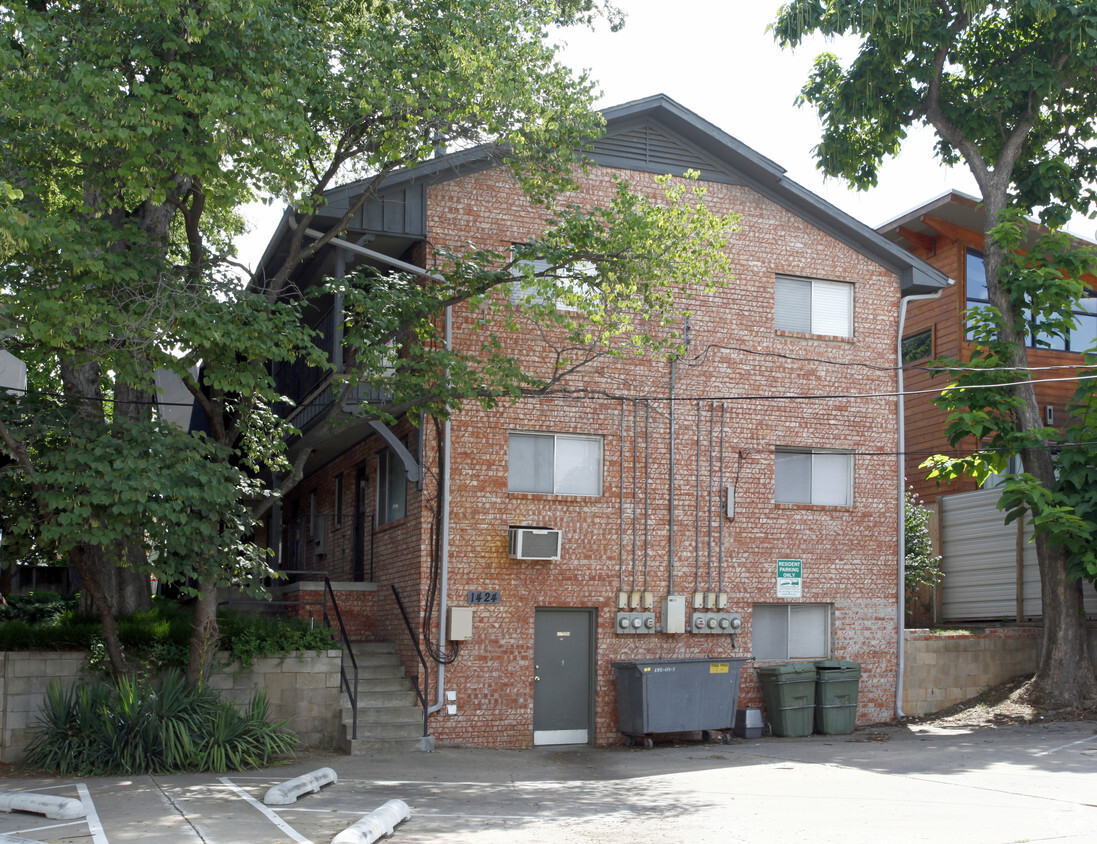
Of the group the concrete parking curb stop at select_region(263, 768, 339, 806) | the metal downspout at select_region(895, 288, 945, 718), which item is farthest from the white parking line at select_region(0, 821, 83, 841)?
the metal downspout at select_region(895, 288, 945, 718)

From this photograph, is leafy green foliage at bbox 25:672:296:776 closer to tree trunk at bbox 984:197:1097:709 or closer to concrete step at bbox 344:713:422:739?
concrete step at bbox 344:713:422:739

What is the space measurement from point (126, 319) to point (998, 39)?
51.3ft

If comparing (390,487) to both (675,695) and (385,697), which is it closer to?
(385,697)

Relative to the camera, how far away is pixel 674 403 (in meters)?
16.7

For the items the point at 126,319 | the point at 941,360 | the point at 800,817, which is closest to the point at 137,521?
the point at 126,319

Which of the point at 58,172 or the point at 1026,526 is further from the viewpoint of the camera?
the point at 1026,526

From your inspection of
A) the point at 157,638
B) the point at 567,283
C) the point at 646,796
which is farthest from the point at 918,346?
the point at 157,638

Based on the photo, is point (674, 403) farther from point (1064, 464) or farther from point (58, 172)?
point (58, 172)

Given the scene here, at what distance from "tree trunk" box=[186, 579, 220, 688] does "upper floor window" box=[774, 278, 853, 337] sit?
9.65 meters

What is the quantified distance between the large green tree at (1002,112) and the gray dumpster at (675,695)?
5305mm

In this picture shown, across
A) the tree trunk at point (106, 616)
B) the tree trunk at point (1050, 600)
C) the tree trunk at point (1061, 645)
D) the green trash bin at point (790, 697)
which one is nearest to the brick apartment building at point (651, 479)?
the green trash bin at point (790, 697)

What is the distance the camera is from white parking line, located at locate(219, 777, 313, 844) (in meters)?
8.43

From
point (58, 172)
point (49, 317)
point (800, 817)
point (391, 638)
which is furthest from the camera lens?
point (391, 638)

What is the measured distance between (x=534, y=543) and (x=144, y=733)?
18.4ft
